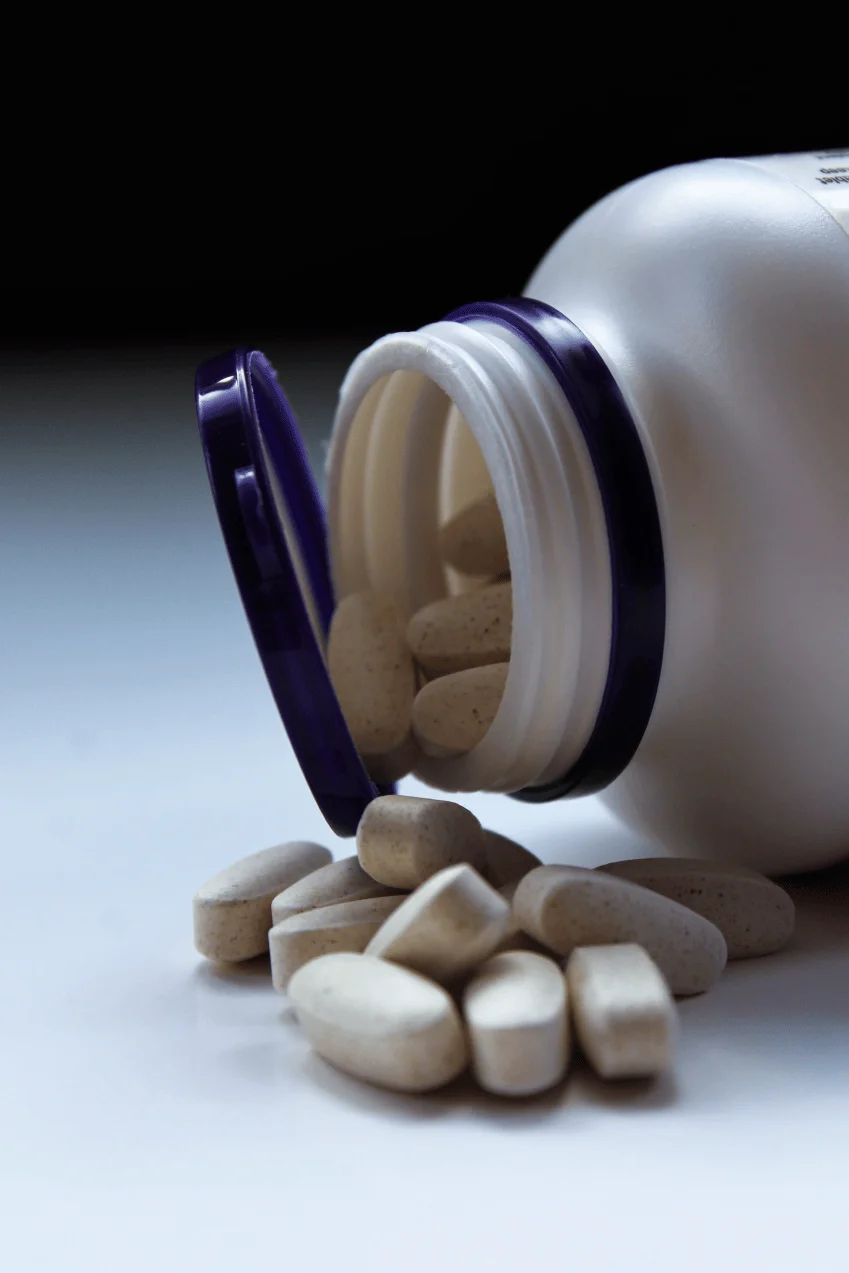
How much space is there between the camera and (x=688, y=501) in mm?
1485

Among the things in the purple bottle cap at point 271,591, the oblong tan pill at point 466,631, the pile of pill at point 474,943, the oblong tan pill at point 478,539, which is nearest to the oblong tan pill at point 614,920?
the pile of pill at point 474,943

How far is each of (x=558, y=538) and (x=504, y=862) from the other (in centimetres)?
31

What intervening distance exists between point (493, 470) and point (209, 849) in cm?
60

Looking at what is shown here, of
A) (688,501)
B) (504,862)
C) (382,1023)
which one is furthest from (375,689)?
(382,1023)

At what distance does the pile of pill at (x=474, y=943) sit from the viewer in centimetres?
122

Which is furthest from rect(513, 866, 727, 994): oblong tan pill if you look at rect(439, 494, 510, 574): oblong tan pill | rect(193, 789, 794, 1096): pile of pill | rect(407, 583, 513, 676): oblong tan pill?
rect(439, 494, 510, 574): oblong tan pill

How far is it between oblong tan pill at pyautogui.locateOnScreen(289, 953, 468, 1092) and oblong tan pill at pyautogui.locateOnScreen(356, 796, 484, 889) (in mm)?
143

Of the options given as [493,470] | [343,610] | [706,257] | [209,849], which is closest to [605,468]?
[493,470]

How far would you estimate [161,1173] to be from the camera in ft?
3.86

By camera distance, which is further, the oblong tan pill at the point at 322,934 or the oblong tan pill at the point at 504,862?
the oblong tan pill at the point at 504,862

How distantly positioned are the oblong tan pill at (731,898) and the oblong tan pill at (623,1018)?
20cm

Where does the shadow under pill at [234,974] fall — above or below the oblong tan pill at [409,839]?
below

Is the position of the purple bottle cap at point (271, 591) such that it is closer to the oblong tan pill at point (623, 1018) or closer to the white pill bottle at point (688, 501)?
the white pill bottle at point (688, 501)

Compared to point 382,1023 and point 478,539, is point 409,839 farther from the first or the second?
point 478,539
